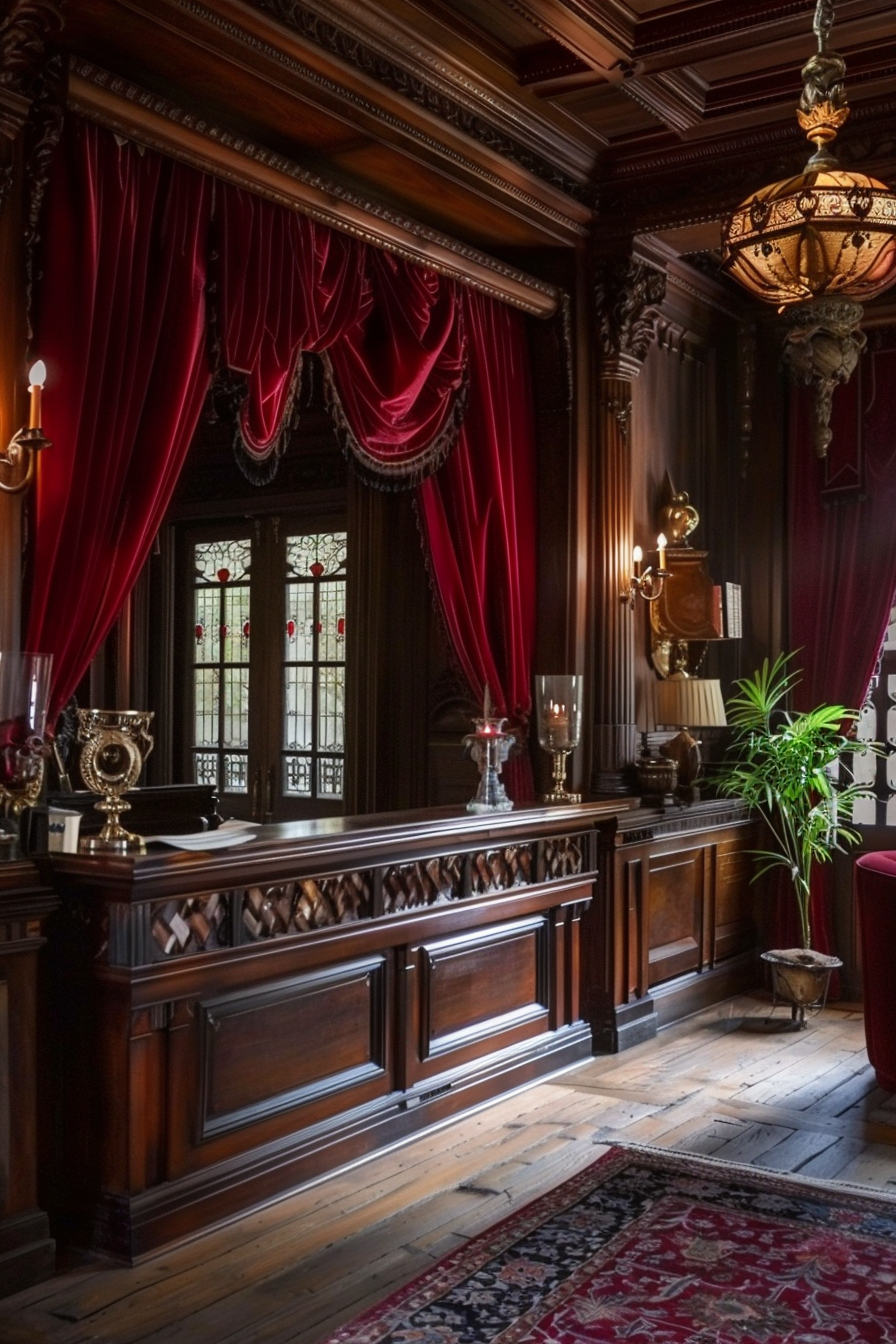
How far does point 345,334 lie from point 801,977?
3.34 meters

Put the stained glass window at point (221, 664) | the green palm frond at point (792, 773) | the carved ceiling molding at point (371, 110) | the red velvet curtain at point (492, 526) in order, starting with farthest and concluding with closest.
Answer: the stained glass window at point (221, 664)
the green palm frond at point (792, 773)
the red velvet curtain at point (492, 526)
the carved ceiling molding at point (371, 110)

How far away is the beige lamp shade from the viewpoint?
5832 millimetres

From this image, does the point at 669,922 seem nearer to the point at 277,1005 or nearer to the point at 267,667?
the point at 277,1005

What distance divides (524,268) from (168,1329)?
4331mm

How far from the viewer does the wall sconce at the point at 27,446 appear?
10.4 feet

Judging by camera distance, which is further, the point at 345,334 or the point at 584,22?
the point at 345,334

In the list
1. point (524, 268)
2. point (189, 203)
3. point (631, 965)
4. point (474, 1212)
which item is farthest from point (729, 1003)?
point (189, 203)

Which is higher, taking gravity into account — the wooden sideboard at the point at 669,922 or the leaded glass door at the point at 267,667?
the leaded glass door at the point at 267,667

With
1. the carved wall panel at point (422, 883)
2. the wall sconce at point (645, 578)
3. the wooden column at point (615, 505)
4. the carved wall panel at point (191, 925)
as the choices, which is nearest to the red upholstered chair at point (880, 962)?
the wooden column at point (615, 505)

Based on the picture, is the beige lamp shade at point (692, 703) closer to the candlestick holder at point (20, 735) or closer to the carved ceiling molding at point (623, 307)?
the carved ceiling molding at point (623, 307)

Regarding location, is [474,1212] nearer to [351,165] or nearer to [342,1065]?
[342,1065]

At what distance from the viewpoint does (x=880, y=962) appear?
458 centimetres

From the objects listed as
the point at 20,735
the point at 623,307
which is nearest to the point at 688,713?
the point at 623,307

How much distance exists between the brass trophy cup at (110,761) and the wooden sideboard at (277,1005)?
0.57 feet
